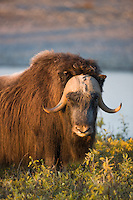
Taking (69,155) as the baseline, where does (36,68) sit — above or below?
above

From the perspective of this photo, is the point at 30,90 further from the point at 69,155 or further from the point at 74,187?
the point at 74,187

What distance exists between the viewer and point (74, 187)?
138 inches

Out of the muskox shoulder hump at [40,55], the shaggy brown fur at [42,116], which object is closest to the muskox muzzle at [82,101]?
Result: the shaggy brown fur at [42,116]

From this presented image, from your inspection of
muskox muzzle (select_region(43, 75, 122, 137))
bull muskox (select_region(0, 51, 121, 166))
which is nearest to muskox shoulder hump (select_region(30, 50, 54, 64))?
bull muskox (select_region(0, 51, 121, 166))

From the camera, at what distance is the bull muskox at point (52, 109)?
11.1ft

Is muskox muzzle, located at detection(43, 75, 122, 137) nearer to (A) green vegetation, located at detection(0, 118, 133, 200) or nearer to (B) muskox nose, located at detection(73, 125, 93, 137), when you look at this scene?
(B) muskox nose, located at detection(73, 125, 93, 137)

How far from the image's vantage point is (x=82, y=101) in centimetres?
336

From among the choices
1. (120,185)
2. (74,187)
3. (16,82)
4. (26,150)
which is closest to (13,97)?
(16,82)

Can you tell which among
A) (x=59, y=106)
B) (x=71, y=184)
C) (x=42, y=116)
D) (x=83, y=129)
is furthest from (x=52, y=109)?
(x=71, y=184)

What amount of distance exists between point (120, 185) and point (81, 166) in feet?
2.16

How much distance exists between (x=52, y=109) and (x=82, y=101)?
33 centimetres

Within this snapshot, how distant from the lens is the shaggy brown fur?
3594 millimetres

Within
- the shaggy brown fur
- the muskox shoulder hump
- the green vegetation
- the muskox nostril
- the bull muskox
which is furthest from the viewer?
the muskox shoulder hump

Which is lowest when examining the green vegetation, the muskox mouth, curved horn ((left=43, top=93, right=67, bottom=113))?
the green vegetation
